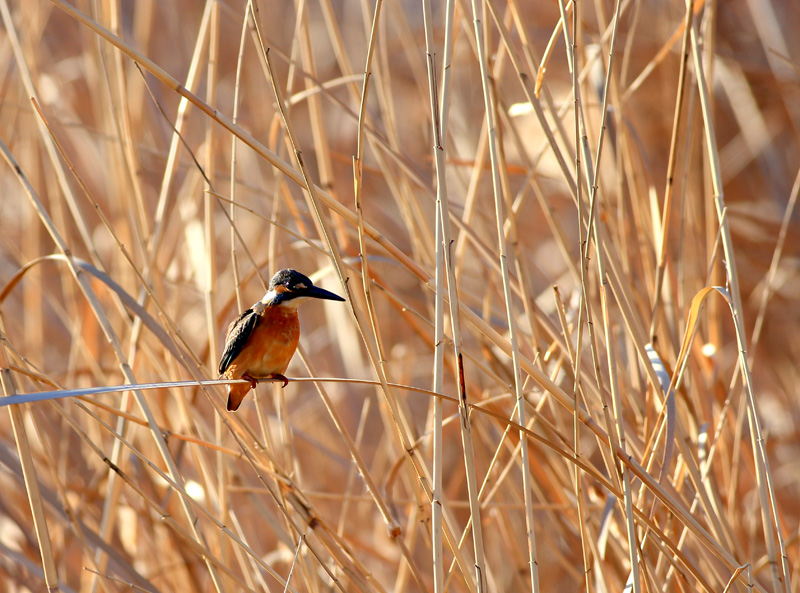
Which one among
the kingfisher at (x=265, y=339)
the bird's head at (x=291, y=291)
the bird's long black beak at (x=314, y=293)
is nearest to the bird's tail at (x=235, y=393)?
the kingfisher at (x=265, y=339)

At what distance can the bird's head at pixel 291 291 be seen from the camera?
1.99 metres

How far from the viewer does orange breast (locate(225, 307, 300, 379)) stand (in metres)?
2.20

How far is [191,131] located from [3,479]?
211 centimetres

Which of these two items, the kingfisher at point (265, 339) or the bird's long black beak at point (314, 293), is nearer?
the bird's long black beak at point (314, 293)

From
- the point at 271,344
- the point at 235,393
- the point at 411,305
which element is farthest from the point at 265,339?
the point at 411,305

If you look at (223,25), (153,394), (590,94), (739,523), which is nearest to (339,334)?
(153,394)

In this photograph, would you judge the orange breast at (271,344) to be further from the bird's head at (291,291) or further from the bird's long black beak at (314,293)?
the bird's long black beak at (314,293)

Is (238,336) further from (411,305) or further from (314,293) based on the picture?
(411,305)

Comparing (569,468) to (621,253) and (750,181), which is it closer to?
(621,253)

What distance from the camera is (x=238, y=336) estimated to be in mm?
2287

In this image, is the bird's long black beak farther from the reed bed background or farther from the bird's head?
the reed bed background

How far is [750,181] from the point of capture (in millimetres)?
4320

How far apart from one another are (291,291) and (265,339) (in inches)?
10.2

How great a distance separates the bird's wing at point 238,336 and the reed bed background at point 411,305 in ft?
0.24
